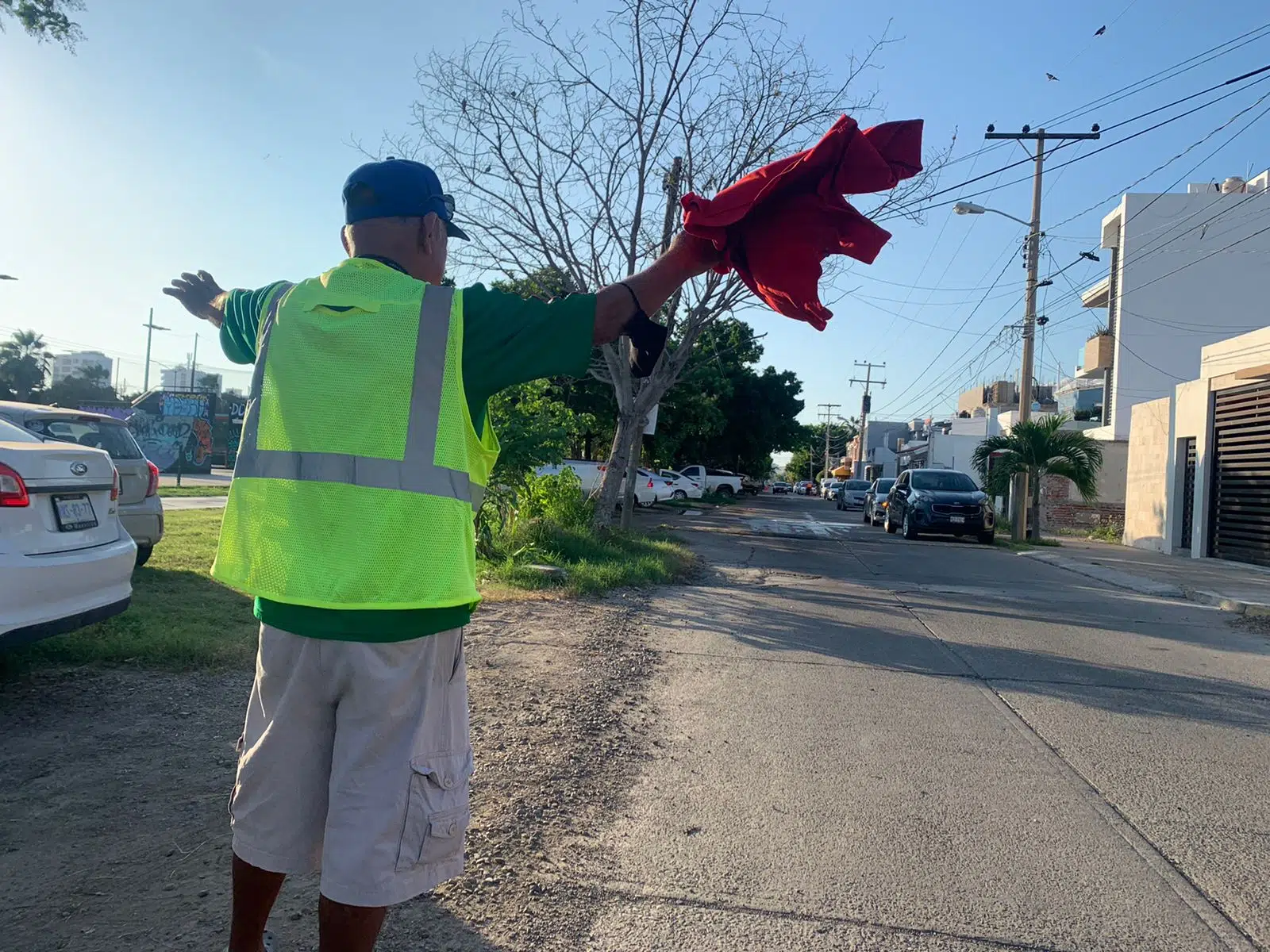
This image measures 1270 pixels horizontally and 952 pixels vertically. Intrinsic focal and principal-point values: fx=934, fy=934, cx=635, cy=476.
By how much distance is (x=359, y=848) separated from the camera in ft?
6.01

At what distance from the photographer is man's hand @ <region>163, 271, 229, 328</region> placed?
2.61 meters

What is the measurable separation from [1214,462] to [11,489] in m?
19.0

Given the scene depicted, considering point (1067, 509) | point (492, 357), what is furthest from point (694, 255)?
point (1067, 509)

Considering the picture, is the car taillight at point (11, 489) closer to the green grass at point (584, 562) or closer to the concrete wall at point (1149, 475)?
the green grass at point (584, 562)

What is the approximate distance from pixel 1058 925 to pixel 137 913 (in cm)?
278

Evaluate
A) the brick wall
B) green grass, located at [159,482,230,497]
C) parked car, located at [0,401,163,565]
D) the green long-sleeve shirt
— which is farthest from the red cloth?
the brick wall

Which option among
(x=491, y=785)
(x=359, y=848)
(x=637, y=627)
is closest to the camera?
(x=359, y=848)

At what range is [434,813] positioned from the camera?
1901mm

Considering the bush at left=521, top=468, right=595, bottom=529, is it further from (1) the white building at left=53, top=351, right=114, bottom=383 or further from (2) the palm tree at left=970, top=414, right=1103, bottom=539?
(1) the white building at left=53, top=351, right=114, bottom=383

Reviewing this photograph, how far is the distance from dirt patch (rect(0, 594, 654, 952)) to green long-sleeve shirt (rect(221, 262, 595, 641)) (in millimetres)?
1253

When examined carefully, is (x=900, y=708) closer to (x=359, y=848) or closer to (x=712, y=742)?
(x=712, y=742)

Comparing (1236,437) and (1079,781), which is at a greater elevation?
(1236,437)

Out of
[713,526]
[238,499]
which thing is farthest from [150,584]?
[713,526]

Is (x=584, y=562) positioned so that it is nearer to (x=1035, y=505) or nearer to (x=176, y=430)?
(x=1035, y=505)
